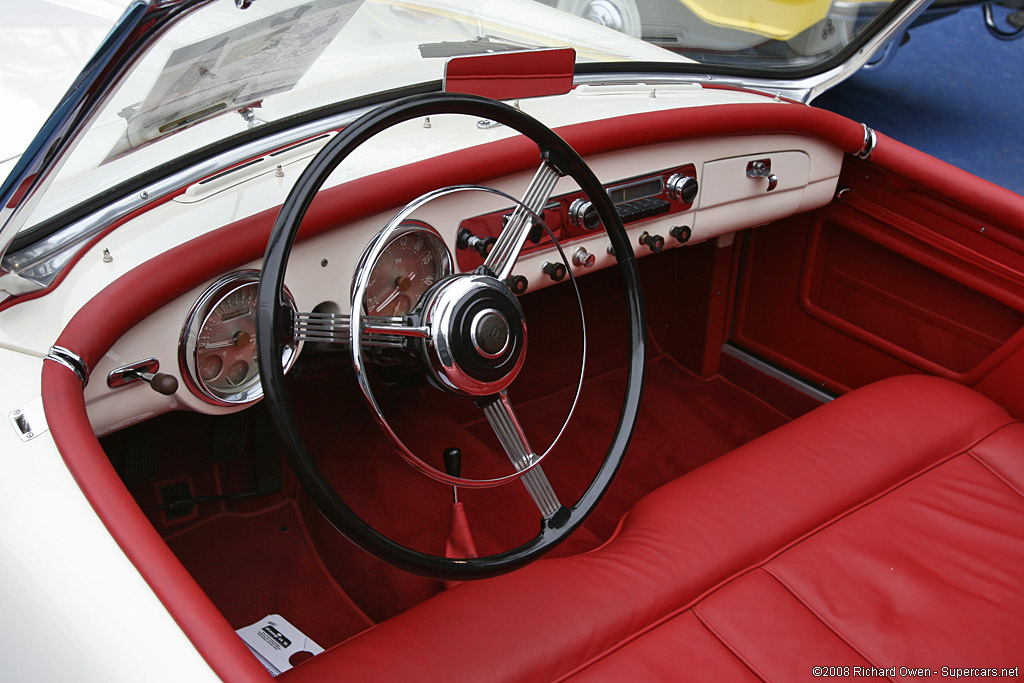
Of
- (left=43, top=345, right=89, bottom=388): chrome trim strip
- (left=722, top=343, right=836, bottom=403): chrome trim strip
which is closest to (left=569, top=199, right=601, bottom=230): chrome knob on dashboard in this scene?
(left=43, top=345, right=89, bottom=388): chrome trim strip

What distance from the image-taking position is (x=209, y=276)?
1.23 metres

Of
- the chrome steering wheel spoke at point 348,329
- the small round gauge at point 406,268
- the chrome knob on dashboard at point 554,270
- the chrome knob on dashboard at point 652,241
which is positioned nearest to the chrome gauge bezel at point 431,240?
the small round gauge at point 406,268

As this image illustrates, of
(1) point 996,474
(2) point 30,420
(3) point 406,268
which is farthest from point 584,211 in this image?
(2) point 30,420

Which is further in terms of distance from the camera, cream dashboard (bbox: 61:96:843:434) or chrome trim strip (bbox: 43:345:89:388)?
cream dashboard (bbox: 61:96:843:434)

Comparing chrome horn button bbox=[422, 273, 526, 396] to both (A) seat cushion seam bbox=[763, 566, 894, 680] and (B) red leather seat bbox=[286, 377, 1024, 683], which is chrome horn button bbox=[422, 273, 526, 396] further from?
(A) seat cushion seam bbox=[763, 566, 894, 680]

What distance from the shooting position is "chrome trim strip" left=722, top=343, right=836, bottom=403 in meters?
2.32

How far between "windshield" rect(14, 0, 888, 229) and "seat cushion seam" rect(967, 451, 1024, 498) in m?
1.07

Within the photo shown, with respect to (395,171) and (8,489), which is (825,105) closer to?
(395,171)

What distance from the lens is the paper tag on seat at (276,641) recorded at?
1.64 metres

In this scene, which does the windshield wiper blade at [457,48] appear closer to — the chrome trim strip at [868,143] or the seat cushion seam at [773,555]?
the chrome trim strip at [868,143]

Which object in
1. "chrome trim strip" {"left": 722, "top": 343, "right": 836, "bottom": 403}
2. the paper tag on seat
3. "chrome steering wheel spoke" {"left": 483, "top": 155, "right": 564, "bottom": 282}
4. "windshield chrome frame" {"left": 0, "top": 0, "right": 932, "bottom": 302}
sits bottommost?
the paper tag on seat

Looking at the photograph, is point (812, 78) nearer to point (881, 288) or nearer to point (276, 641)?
point (881, 288)

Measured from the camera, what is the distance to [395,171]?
139 centimetres

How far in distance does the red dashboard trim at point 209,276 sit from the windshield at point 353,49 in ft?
0.63
